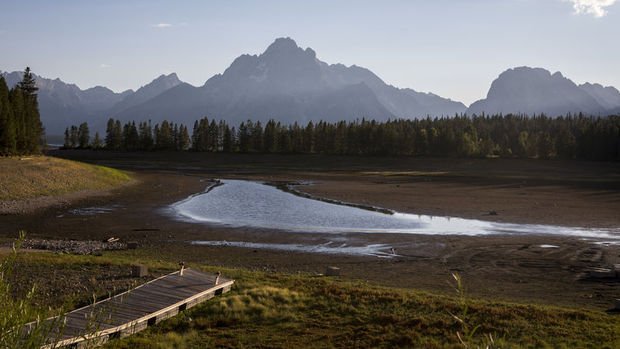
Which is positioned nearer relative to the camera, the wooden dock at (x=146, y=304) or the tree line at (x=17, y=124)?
the wooden dock at (x=146, y=304)

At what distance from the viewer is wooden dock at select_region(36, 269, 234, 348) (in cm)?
1650

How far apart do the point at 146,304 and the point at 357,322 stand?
7270 mm

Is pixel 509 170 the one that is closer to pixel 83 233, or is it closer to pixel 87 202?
pixel 87 202

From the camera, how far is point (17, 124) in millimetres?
90312

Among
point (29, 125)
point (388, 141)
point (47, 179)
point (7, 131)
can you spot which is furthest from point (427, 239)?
point (388, 141)

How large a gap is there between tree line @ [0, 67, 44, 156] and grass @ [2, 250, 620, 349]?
73955mm

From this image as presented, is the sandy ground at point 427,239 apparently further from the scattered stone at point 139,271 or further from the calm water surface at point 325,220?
the scattered stone at point 139,271

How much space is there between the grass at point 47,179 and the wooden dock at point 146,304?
39.7 m

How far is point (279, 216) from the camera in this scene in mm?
52719

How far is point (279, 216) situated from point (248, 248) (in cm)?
1699

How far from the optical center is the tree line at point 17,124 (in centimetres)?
8431

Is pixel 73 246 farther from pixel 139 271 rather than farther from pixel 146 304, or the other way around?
pixel 146 304

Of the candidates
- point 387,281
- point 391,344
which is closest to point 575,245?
point 387,281


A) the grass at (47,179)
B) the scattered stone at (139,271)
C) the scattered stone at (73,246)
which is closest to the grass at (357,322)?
the scattered stone at (139,271)
